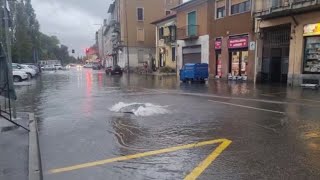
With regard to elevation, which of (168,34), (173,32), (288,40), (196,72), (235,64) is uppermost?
(173,32)

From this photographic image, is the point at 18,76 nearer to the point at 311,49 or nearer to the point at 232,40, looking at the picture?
the point at 232,40

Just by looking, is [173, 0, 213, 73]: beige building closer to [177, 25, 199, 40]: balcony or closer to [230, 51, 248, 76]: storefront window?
[177, 25, 199, 40]: balcony

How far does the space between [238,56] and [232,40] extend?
136 cm

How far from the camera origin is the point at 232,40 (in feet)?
98.1

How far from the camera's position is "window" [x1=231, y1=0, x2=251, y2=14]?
2813 centimetres

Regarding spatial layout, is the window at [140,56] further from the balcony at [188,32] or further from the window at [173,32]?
the balcony at [188,32]

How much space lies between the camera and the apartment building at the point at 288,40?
72.1ft

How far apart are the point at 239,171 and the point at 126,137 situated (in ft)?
11.0

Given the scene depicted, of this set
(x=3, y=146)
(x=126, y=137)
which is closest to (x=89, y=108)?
(x=126, y=137)

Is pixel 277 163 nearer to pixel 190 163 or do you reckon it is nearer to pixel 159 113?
pixel 190 163

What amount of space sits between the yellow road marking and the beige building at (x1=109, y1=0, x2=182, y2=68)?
5448cm

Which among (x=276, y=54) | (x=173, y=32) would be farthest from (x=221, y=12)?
(x=173, y=32)

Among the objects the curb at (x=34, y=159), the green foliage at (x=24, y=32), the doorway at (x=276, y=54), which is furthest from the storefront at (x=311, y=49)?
the green foliage at (x=24, y=32)

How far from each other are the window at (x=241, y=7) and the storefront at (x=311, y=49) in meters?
6.59
